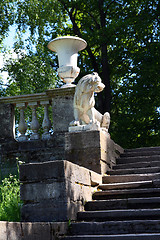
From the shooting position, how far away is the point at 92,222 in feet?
18.0

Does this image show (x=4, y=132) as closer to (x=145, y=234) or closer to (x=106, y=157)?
(x=106, y=157)

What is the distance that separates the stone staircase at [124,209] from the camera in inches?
206

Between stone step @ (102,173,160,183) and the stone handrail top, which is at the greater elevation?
the stone handrail top

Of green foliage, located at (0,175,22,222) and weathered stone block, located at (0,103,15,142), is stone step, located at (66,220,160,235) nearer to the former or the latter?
green foliage, located at (0,175,22,222)

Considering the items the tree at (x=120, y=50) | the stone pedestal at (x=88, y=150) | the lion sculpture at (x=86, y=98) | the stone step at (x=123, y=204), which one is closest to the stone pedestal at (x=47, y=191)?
the stone step at (x=123, y=204)

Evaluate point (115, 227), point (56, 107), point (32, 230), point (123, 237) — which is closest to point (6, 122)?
point (56, 107)

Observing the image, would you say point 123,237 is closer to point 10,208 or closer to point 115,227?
point 115,227

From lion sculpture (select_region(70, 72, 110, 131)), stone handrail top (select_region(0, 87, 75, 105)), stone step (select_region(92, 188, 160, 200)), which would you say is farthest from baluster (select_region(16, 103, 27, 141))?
stone step (select_region(92, 188, 160, 200))

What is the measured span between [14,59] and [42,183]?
9.53m

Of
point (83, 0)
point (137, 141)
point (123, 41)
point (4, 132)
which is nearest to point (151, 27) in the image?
point (123, 41)

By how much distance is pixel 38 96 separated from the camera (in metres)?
8.91

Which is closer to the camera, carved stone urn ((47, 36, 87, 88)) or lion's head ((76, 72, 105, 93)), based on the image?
lion's head ((76, 72, 105, 93))

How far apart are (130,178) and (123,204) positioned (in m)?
1.04

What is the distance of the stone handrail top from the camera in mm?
8594
